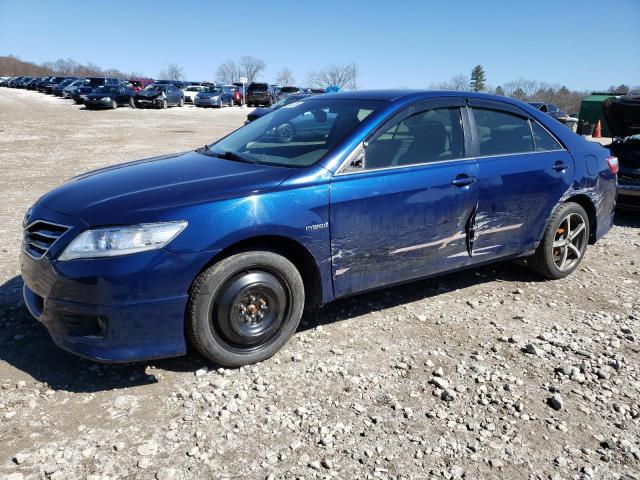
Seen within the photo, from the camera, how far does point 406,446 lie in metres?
2.56

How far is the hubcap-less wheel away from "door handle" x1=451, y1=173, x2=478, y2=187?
1511mm

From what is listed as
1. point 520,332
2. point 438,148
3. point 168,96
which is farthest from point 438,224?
point 168,96

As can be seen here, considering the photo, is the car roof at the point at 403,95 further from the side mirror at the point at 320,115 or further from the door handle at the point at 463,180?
the door handle at the point at 463,180

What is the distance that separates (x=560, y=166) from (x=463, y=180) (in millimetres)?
1220

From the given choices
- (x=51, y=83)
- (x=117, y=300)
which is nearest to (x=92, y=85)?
(x=51, y=83)

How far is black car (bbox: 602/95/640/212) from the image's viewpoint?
6914 millimetres

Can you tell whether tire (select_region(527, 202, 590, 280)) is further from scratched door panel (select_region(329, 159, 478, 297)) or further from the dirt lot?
scratched door panel (select_region(329, 159, 478, 297))

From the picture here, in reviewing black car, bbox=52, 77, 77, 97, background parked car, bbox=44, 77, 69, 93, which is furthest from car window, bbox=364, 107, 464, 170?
background parked car, bbox=44, 77, 69, 93

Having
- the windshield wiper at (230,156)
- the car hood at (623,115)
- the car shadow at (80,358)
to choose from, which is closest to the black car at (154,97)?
the car hood at (623,115)

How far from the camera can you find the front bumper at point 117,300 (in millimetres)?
2732

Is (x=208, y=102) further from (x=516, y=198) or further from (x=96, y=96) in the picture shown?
(x=516, y=198)

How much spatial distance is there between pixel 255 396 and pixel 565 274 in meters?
3.31

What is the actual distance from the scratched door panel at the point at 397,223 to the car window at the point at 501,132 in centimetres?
31

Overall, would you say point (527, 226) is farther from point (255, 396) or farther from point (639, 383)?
point (255, 396)
